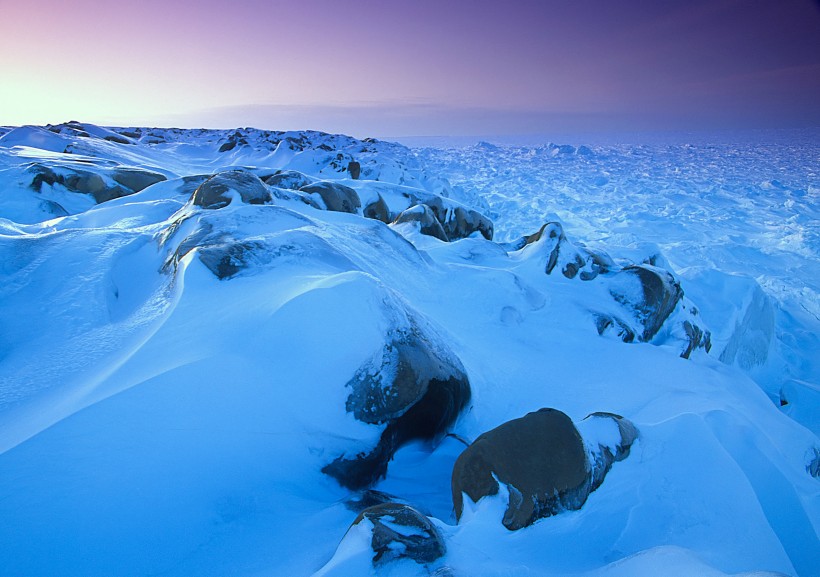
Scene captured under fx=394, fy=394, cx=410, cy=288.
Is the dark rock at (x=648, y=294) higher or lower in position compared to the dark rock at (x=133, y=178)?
lower

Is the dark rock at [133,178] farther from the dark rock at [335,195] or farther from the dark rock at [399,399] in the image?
the dark rock at [399,399]

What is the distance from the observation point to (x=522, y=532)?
76.5 inches

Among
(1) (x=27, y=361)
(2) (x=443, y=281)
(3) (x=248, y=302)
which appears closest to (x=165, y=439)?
(3) (x=248, y=302)

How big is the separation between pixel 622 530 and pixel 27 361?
3777mm

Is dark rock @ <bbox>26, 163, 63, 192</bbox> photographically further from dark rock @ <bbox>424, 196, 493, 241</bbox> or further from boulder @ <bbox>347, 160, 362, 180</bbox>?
boulder @ <bbox>347, 160, 362, 180</bbox>

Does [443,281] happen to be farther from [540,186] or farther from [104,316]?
[540,186]

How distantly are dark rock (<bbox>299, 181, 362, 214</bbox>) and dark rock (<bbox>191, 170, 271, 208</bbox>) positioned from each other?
253 cm

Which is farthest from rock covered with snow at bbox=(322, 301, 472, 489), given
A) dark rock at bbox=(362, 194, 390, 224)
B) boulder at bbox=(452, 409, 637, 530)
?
dark rock at bbox=(362, 194, 390, 224)

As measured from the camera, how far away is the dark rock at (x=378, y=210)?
33.6 ft

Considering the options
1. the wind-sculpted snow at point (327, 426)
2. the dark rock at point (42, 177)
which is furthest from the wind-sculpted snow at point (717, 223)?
the dark rock at point (42, 177)

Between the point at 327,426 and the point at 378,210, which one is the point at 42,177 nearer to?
the point at 378,210

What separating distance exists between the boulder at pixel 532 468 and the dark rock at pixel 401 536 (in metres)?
0.47

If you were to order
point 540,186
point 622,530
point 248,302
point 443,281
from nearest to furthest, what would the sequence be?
point 622,530
point 248,302
point 443,281
point 540,186

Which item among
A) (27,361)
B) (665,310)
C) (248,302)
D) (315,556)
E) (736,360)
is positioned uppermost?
(248,302)
